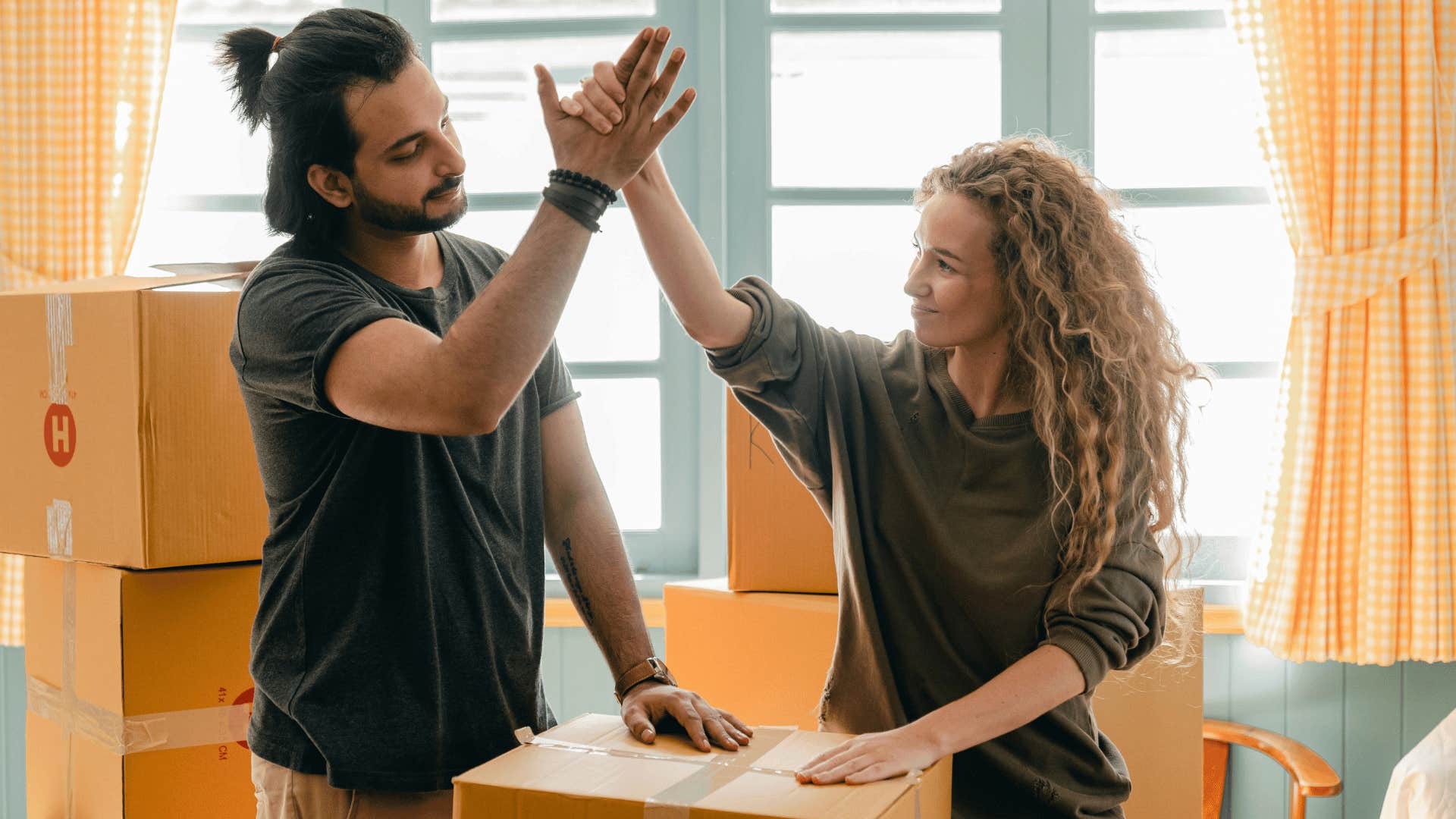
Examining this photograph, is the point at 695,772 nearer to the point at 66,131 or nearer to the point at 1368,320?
the point at 1368,320

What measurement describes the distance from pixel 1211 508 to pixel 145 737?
219 centimetres

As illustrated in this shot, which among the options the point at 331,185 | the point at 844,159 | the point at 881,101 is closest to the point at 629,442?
the point at 844,159

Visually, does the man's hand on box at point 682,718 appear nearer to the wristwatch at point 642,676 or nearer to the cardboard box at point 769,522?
the wristwatch at point 642,676

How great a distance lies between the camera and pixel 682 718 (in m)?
1.11

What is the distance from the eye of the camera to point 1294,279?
2.36 m

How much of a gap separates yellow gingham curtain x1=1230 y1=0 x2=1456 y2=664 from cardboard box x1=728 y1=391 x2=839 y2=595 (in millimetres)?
1153

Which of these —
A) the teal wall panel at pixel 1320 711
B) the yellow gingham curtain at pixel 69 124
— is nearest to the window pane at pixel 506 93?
the yellow gingham curtain at pixel 69 124

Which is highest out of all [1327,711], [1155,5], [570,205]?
[1155,5]

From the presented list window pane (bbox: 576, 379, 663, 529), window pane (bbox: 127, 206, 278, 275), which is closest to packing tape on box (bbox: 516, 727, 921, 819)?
window pane (bbox: 576, 379, 663, 529)

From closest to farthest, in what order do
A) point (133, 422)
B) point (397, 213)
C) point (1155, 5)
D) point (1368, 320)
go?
point (397, 213), point (133, 422), point (1368, 320), point (1155, 5)

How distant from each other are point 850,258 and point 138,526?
165cm

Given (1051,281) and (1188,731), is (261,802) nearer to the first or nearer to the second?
(1051,281)

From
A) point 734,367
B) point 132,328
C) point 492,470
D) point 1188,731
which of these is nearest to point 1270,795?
point 1188,731

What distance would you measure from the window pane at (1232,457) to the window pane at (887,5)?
3.25ft
